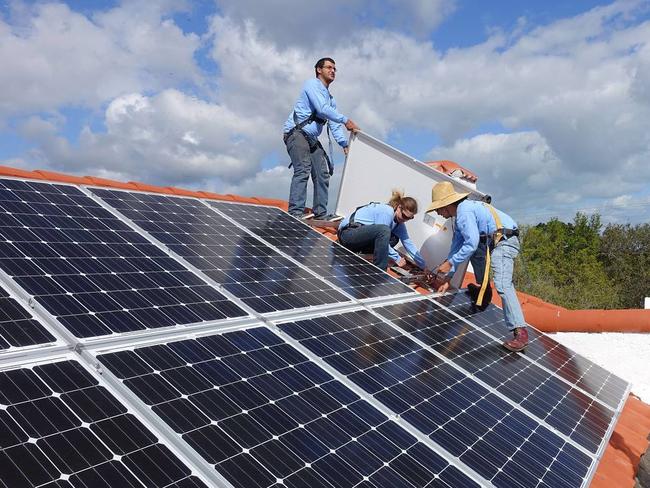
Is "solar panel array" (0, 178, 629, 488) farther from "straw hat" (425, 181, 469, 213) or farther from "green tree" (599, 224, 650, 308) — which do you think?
"green tree" (599, 224, 650, 308)

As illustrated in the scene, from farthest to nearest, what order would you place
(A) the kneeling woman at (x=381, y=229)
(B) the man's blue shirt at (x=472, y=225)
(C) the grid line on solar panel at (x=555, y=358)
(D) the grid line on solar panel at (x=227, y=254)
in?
(A) the kneeling woman at (x=381, y=229) → (B) the man's blue shirt at (x=472, y=225) → (C) the grid line on solar panel at (x=555, y=358) → (D) the grid line on solar panel at (x=227, y=254)

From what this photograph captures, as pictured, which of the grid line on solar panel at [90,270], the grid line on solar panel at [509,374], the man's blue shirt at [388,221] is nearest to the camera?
the grid line on solar panel at [90,270]

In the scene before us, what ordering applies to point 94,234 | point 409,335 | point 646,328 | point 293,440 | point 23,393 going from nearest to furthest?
point 23,393
point 293,440
point 94,234
point 409,335
point 646,328

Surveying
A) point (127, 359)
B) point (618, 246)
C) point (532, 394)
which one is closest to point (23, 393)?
point (127, 359)

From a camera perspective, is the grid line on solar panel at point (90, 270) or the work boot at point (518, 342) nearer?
the grid line on solar panel at point (90, 270)

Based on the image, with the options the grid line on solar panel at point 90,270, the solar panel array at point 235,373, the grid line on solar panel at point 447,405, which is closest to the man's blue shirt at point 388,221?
the solar panel array at point 235,373

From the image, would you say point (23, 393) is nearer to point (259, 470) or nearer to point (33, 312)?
point (33, 312)

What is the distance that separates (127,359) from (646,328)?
11.6m

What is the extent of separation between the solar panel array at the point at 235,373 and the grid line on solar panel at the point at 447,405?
0.02 meters

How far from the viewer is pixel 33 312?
13.6 ft

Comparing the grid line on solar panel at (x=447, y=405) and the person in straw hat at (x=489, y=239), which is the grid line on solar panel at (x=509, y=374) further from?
the person in straw hat at (x=489, y=239)

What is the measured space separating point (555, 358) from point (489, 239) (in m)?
2.08

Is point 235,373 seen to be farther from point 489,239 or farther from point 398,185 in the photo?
point 398,185

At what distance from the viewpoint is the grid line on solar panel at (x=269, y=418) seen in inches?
142
